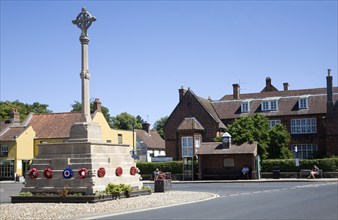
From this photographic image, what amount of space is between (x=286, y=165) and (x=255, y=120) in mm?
7100

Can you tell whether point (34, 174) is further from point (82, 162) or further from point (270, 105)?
point (270, 105)

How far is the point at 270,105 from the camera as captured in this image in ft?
217

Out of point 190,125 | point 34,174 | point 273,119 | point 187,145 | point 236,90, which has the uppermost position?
point 236,90

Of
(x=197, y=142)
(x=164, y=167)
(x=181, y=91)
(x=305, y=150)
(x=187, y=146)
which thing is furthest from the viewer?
(x=181, y=91)

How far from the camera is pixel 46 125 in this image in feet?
240

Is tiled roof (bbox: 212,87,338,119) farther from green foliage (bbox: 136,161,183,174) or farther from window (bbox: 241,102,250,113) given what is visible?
green foliage (bbox: 136,161,183,174)

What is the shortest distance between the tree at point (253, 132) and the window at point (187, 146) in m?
6.04

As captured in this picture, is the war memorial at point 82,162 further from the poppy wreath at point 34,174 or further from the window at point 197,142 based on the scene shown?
the window at point 197,142

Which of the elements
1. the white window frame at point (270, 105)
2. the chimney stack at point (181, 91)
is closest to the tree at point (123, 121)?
the chimney stack at point (181, 91)

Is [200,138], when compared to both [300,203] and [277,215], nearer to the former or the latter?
[300,203]

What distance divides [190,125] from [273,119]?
36.9 feet

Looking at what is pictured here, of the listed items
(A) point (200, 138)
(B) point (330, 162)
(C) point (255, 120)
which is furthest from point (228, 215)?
(A) point (200, 138)

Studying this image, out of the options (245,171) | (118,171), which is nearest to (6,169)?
(245,171)

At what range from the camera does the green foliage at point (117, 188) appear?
25.2 meters
